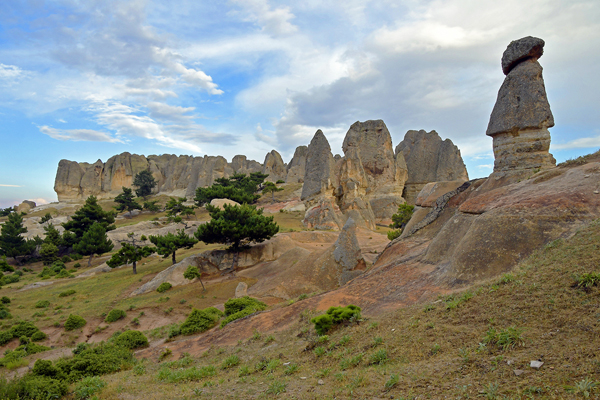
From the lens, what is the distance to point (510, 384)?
4.40 m

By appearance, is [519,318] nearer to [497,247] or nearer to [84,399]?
[497,247]

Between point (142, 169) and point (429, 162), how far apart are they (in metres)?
73.2

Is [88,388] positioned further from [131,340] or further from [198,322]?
[198,322]

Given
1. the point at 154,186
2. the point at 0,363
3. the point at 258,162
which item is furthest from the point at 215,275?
the point at 258,162

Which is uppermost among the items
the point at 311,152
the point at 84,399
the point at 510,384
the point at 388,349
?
the point at 311,152

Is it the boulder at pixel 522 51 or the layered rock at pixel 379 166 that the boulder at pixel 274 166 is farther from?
the boulder at pixel 522 51

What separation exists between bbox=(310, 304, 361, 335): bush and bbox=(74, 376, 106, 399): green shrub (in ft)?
18.8

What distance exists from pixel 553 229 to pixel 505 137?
779 cm

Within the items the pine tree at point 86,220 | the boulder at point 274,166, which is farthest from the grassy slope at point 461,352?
the boulder at point 274,166

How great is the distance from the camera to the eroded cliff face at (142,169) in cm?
8175

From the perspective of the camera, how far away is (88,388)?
26.5 feet

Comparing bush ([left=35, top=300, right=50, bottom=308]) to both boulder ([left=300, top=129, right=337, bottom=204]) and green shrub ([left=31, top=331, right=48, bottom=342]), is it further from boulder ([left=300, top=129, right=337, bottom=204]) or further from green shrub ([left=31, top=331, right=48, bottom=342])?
boulder ([left=300, top=129, right=337, bottom=204])

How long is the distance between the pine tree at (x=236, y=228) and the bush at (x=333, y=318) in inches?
716

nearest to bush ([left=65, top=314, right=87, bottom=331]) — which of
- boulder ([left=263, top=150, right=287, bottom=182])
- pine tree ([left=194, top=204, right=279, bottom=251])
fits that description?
pine tree ([left=194, top=204, right=279, bottom=251])
